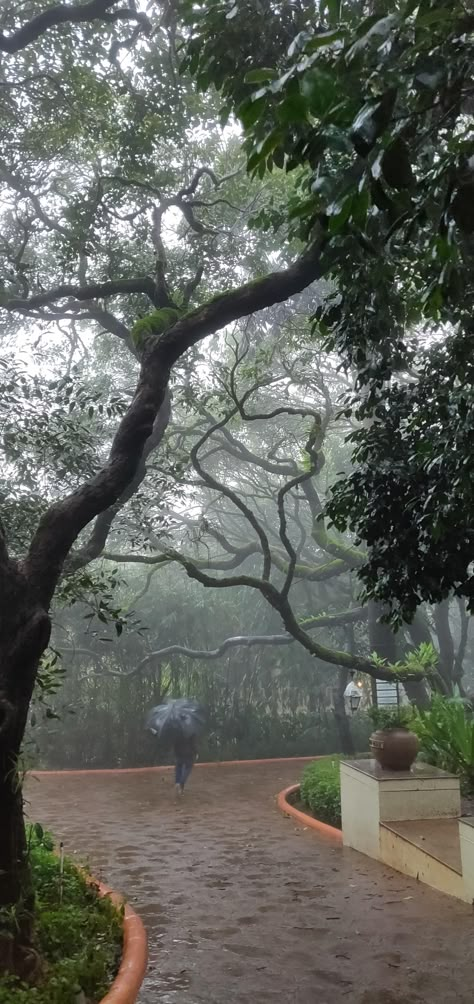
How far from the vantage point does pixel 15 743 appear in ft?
13.2

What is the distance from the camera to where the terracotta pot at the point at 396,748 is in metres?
7.46

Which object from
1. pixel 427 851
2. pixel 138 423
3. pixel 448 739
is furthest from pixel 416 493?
pixel 448 739

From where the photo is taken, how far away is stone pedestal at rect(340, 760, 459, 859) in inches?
280

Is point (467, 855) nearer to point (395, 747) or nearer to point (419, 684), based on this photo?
point (395, 747)

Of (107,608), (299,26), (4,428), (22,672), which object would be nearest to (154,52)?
(299,26)

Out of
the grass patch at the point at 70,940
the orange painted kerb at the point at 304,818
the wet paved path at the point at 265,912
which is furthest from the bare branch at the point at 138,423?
the orange painted kerb at the point at 304,818

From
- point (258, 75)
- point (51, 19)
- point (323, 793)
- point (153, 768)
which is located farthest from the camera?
point (153, 768)

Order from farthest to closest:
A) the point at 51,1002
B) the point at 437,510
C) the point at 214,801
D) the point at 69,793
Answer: the point at 69,793, the point at 214,801, the point at 437,510, the point at 51,1002

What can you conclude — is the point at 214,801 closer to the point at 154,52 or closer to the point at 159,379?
the point at 159,379

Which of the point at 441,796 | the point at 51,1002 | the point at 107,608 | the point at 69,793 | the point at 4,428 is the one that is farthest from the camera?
the point at 69,793

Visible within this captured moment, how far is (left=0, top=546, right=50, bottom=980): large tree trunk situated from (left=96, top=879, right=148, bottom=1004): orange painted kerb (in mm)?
415

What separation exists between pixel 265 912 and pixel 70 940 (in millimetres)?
1769

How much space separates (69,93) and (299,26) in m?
3.90

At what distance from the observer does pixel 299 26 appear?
18.4 feet
